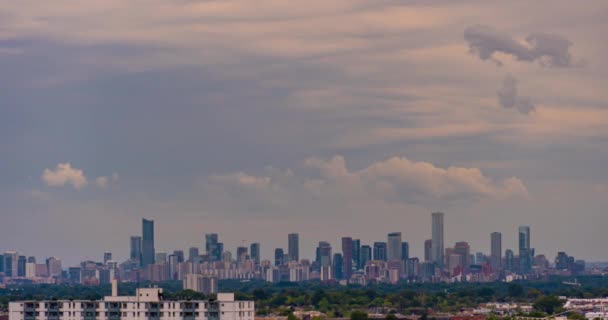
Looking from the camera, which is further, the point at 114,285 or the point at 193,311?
the point at 114,285

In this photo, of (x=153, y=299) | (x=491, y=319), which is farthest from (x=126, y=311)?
(x=491, y=319)

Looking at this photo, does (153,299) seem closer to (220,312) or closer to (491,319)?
(220,312)

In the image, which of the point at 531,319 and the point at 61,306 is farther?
the point at 531,319

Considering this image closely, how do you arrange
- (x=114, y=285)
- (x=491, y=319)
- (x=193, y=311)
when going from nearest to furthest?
1. (x=193, y=311)
2. (x=114, y=285)
3. (x=491, y=319)

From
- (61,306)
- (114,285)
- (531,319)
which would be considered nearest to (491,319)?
(531,319)

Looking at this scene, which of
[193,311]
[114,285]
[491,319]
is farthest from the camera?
[491,319]

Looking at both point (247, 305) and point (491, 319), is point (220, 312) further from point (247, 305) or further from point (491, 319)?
point (491, 319)
